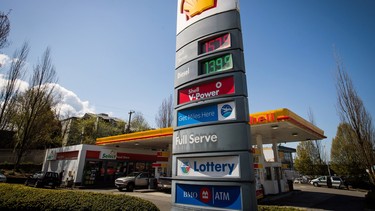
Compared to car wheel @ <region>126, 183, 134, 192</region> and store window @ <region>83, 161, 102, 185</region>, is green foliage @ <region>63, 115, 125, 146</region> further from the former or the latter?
car wheel @ <region>126, 183, 134, 192</region>

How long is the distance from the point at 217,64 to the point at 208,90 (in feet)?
2.16

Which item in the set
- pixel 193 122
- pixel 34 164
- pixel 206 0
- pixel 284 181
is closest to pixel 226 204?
pixel 193 122

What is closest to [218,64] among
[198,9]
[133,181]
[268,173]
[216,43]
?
[216,43]

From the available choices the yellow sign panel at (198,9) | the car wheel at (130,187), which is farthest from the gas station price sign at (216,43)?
the car wheel at (130,187)

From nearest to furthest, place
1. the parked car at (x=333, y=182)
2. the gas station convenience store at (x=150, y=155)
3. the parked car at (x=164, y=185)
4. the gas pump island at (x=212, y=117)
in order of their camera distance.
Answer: the gas pump island at (x=212, y=117), the gas station convenience store at (x=150, y=155), the parked car at (x=164, y=185), the parked car at (x=333, y=182)

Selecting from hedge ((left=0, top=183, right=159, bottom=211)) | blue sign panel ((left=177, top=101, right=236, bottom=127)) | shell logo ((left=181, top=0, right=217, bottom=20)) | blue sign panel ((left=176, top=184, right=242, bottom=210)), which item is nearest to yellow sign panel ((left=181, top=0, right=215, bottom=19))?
shell logo ((left=181, top=0, right=217, bottom=20))

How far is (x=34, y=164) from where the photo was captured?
32500 mm

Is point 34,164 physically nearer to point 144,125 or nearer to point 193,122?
point 144,125

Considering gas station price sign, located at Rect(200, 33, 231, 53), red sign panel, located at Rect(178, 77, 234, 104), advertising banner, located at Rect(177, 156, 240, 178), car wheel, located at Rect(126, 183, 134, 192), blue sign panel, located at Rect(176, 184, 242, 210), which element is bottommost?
car wheel, located at Rect(126, 183, 134, 192)

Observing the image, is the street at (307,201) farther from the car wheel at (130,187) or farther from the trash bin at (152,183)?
the trash bin at (152,183)

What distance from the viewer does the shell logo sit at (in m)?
5.32

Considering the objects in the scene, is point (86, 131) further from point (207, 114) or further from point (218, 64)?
point (218, 64)

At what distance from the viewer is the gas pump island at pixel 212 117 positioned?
3.86 m

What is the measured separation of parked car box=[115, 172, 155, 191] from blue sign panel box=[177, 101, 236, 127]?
54.5 ft
